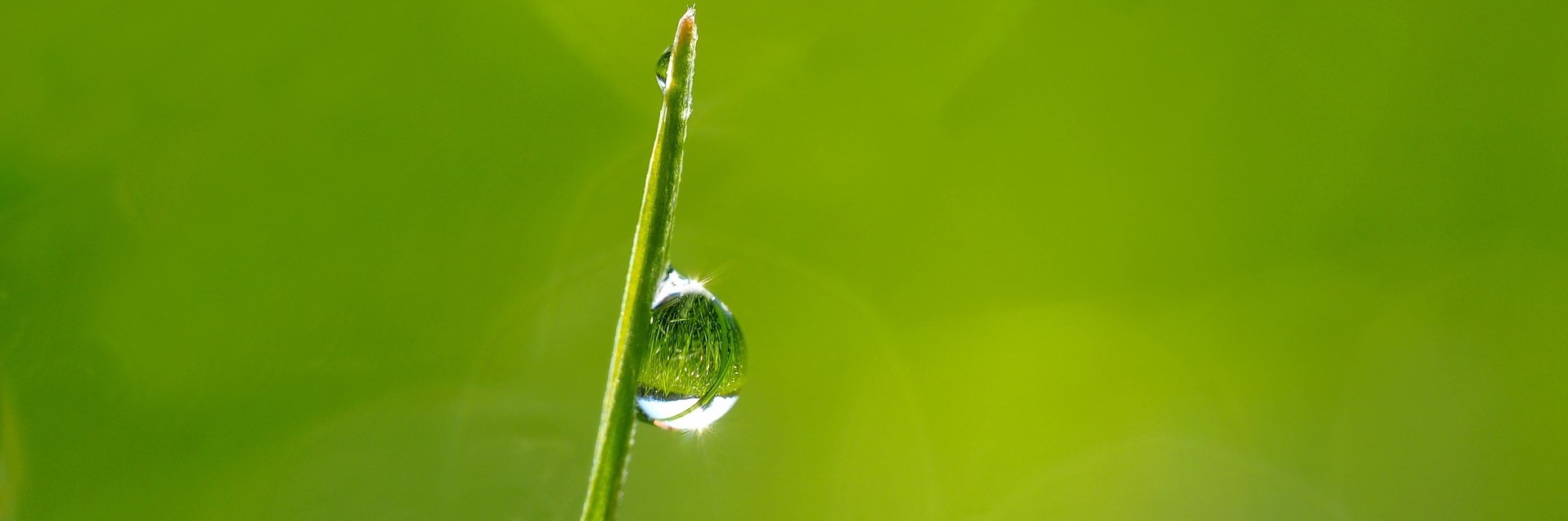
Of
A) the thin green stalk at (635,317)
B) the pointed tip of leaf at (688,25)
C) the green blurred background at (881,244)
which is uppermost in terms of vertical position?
the green blurred background at (881,244)

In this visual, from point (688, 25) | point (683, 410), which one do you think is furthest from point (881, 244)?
point (688, 25)

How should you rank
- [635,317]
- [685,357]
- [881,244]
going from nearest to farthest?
1. [635,317]
2. [685,357]
3. [881,244]

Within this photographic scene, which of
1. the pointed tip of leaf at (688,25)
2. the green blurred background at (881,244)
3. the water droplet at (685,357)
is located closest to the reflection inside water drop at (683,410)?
the water droplet at (685,357)

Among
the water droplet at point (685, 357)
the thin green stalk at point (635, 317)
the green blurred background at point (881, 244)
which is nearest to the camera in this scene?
the thin green stalk at point (635, 317)

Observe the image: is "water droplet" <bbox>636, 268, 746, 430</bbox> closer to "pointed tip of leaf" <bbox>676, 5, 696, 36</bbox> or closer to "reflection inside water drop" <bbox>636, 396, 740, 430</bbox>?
"reflection inside water drop" <bbox>636, 396, 740, 430</bbox>

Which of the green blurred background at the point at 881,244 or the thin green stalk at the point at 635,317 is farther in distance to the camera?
the green blurred background at the point at 881,244

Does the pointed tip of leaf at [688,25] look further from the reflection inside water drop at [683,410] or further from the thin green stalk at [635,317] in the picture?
the reflection inside water drop at [683,410]

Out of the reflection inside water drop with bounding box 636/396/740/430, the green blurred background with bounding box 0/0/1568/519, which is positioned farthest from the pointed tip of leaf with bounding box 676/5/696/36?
the green blurred background with bounding box 0/0/1568/519

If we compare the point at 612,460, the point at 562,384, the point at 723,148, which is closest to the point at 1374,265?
the point at 723,148

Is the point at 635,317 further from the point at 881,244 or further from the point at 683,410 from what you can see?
the point at 881,244
